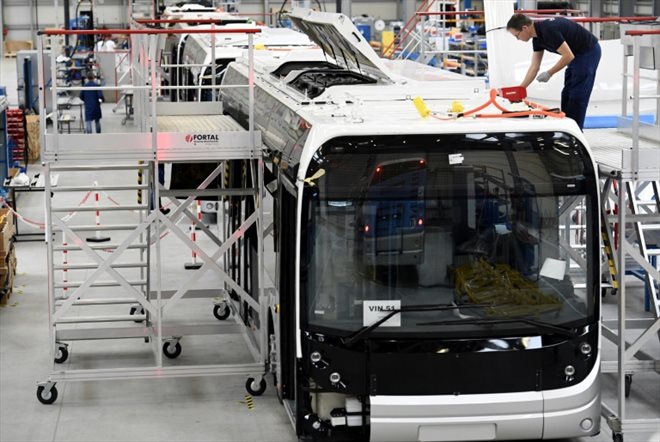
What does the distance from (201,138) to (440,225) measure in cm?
298

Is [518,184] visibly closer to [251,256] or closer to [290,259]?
[290,259]

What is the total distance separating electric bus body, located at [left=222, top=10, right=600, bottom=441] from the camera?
28.5 feet

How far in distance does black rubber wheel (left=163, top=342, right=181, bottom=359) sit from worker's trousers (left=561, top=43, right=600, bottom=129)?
472 cm

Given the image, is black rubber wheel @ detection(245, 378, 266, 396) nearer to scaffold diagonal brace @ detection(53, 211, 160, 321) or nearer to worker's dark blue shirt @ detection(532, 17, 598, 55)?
scaffold diagonal brace @ detection(53, 211, 160, 321)

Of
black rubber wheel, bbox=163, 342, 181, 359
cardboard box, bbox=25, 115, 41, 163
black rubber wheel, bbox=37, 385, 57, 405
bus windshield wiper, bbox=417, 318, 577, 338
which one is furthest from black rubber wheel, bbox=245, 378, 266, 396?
cardboard box, bbox=25, 115, 41, 163

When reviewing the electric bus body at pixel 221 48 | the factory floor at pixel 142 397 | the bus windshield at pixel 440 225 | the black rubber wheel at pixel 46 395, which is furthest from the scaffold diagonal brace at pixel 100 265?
the electric bus body at pixel 221 48

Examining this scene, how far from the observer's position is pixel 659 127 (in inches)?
408

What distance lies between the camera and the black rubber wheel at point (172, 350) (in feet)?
41.8

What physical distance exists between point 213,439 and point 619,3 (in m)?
32.8

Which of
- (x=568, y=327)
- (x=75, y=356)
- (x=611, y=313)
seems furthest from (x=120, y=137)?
(x=611, y=313)

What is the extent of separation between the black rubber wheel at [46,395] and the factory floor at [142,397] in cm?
8

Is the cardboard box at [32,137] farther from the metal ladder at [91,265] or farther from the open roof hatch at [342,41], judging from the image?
the open roof hatch at [342,41]

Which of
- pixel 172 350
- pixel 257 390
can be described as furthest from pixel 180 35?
pixel 257 390

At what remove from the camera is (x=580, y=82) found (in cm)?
1148
